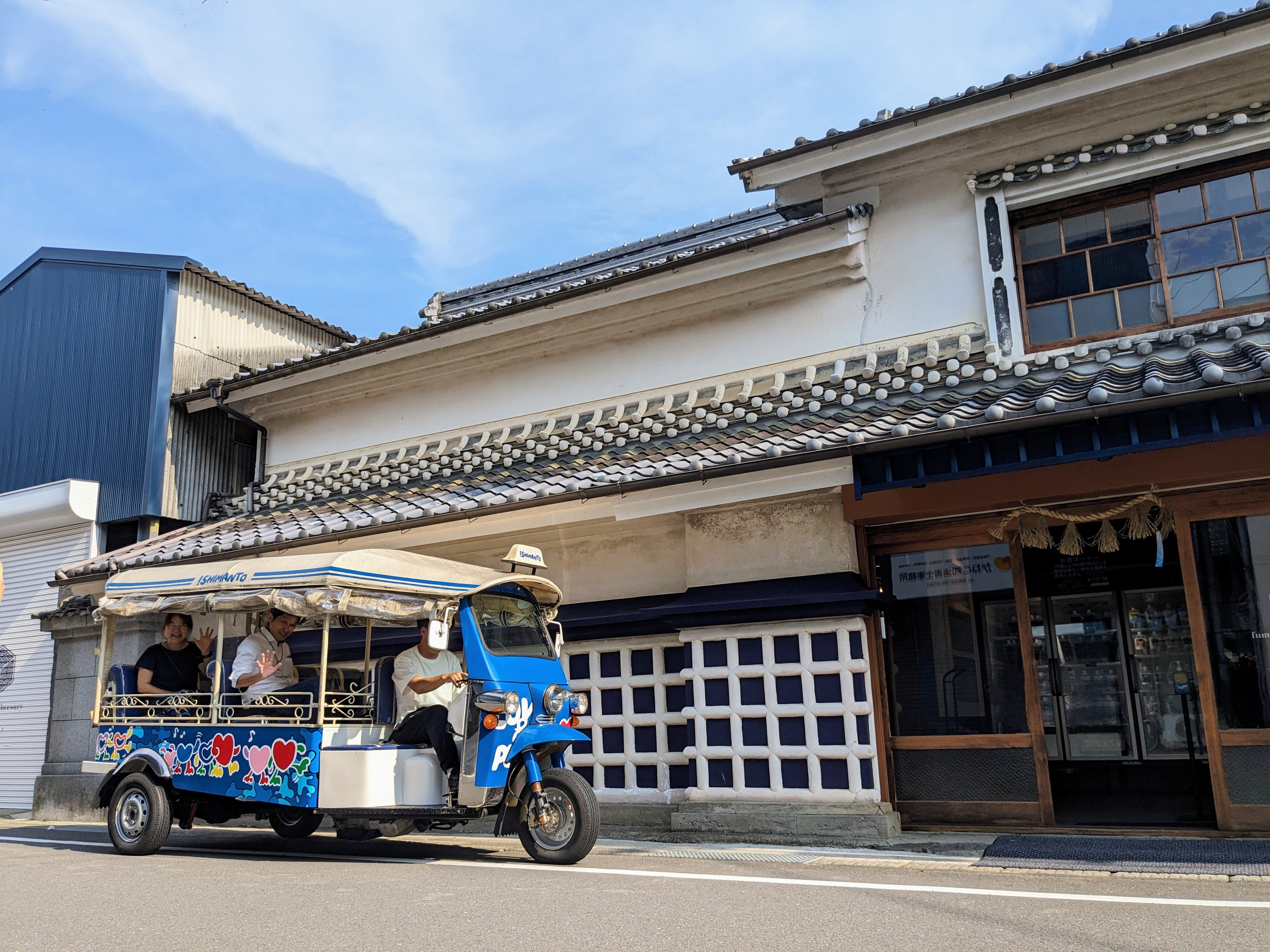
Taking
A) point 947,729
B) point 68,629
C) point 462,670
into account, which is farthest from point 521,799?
point 68,629

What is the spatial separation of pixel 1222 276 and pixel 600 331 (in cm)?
601

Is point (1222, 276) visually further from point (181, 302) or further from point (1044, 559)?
point (181, 302)

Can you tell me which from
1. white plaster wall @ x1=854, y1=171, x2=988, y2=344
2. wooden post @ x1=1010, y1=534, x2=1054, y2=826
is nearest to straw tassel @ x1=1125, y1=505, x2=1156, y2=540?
wooden post @ x1=1010, y1=534, x2=1054, y2=826

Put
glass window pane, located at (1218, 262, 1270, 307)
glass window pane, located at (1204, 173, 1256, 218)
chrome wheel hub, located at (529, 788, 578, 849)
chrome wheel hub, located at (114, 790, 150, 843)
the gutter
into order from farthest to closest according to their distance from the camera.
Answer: glass window pane, located at (1204, 173, 1256, 218)
glass window pane, located at (1218, 262, 1270, 307)
chrome wheel hub, located at (114, 790, 150, 843)
chrome wheel hub, located at (529, 788, 578, 849)
the gutter

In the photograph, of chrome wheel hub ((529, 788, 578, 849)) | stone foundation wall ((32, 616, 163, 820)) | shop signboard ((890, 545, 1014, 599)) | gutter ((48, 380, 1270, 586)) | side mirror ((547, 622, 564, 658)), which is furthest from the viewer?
stone foundation wall ((32, 616, 163, 820))

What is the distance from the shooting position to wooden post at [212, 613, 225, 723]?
8.02 m

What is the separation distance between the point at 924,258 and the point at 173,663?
7890mm

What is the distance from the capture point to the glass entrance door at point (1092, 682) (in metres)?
12.7

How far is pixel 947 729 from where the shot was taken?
8422 mm

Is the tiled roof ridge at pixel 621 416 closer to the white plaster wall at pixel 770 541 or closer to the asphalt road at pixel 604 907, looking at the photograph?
the white plaster wall at pixel 770 541

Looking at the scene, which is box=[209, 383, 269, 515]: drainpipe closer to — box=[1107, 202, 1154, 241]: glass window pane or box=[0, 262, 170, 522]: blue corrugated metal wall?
box=[0, 262, 170, 522]: blue corrugated metal wall

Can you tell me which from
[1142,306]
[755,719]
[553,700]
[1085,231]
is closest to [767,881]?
[553,700]

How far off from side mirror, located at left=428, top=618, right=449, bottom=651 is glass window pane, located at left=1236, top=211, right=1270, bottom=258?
7.12 m

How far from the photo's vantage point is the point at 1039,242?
9.23m
